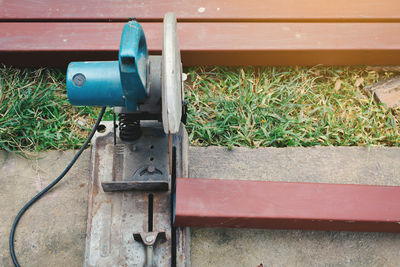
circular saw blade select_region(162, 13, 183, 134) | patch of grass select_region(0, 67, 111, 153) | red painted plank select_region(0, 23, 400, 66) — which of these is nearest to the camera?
circular saw blade select_region(162, 13, 183, 134)

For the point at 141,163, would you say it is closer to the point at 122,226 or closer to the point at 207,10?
the point at 122,226

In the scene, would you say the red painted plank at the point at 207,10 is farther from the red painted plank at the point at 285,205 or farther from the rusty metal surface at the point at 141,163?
the red painted plank at the point at 285,205

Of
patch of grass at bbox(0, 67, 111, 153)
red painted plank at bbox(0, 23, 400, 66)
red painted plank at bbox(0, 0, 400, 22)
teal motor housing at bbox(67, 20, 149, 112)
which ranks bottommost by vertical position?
teal motor housing at bbox(67, 20, 149, 112)

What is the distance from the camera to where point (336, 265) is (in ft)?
5.50

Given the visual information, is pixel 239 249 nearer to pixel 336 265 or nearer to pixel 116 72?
pixel 336 265

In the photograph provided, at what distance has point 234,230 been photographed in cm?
172

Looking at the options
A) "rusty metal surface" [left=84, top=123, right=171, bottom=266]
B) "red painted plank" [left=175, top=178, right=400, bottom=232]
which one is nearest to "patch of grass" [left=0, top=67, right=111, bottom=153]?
"rusty metal surface" [left=84, top=123, right=171, bottom=266]

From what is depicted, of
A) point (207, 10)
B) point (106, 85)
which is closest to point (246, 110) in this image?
point (207, 10)

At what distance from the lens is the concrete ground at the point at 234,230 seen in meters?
1.67

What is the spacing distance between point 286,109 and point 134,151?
0.97 m

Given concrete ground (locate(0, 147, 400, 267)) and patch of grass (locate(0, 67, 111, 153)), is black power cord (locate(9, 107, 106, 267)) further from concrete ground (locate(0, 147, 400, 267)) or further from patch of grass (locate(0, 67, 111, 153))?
patch of grass (locate(0, 67, 111, 153))

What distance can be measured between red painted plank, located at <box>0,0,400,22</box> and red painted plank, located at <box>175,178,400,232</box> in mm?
1123

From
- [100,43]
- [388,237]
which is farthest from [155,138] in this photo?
[388,237]

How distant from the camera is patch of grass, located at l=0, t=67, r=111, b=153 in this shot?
78.0 inches
